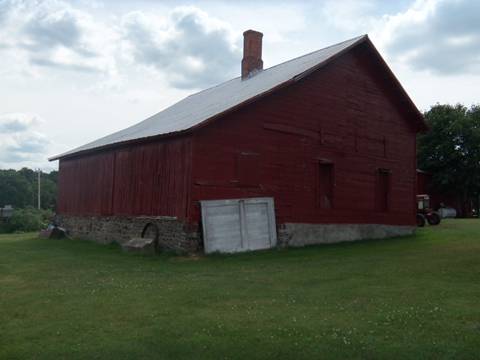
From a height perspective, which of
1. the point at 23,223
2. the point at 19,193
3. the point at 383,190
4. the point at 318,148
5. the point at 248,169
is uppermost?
the point at 19,193

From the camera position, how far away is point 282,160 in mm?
18578

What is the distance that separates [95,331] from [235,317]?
2141 mm

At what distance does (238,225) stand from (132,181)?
5.05 metres

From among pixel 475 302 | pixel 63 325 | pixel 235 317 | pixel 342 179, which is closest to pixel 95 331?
pixel 63 325

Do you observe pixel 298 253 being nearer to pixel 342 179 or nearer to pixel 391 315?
pixel 342 179

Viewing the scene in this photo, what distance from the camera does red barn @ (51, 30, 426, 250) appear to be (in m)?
16.9

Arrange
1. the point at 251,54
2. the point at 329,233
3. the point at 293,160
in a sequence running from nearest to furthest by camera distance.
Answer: the point at 293,160, the point at 329,233, the point at 251,54

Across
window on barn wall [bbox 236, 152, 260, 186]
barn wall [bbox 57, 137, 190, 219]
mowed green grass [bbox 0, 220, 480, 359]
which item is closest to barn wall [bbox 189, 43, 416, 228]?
window on barn wall [bbox 236, 152, 260, 186]

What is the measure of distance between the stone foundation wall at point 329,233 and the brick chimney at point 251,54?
365 inches

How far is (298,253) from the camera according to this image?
1672 centimetres

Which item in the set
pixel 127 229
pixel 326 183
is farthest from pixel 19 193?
pixel 326 183

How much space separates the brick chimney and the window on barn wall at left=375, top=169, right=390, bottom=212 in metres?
7.87


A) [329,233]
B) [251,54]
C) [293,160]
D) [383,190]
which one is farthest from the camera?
[251,54]

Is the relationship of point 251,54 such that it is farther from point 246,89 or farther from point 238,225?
point 238,225
